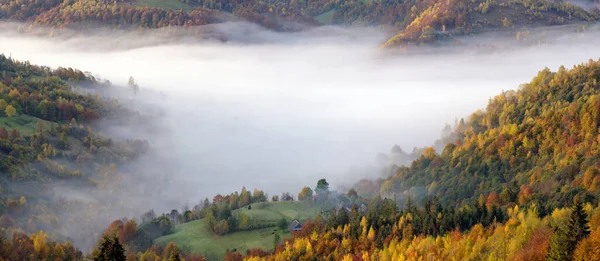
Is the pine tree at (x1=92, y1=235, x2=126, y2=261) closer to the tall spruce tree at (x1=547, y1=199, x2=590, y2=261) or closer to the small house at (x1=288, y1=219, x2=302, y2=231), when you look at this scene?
the tall spruce tree at (x1=547, y1=199, x2=590, y2=261)

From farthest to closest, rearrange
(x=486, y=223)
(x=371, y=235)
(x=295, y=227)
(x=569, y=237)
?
(x=295, y=227), (x=371, y=235), (x=486, y=223), (x=569, y=237)

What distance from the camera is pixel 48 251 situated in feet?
586

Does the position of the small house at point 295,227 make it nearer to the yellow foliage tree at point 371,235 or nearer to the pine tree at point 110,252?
the yellow foliage tree at point 371,235

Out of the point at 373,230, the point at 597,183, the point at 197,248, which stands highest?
the point at 597,183

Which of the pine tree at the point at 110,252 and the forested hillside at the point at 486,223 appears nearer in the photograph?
the pine tree at the point at 110,252

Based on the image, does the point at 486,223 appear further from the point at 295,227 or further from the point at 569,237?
the point at 295,227

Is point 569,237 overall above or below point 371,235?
above

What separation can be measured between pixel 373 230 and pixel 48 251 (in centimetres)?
7349

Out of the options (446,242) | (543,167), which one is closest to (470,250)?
(446,242)

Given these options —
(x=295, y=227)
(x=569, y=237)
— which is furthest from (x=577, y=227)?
(x=295, y=227)

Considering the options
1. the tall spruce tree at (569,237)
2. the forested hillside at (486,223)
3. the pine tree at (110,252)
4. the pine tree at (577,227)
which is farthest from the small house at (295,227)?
the pine tree at (110,252)

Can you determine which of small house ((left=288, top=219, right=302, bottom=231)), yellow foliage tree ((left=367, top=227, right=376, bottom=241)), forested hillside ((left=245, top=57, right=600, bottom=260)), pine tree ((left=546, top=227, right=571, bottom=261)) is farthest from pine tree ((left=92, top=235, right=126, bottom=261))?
small house ((left=288, top=219, right=302, bottom=231))

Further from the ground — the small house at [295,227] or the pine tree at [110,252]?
the pine tree at [110,252]

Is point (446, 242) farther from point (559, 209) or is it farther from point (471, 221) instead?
point (559, 209)
